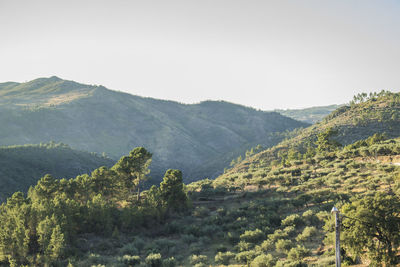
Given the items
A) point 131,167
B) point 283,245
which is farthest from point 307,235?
point 131,167

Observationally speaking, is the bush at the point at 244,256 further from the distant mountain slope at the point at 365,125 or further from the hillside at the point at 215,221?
the distant mountain slope at the point at 365,125

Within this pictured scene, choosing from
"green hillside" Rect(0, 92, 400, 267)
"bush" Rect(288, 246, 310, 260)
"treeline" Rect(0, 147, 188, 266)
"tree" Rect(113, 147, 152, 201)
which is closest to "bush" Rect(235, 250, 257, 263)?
"green hillside" Rect(0, 92, 400, 267)

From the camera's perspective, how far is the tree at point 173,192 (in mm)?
46906

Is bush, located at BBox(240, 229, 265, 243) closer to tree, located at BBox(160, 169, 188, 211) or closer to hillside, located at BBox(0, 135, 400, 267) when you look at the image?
hillside, located at BBox(0, 135, 400, 267)

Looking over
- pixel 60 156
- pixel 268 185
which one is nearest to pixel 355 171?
pixel 268 185

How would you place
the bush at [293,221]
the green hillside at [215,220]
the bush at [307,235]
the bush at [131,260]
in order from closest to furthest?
1. the green hillside at [215,220]
2. the bush at [131,260]
3. the bush at [307,235]
4. the bush at [293,221]

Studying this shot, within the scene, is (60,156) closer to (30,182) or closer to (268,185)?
(30,182)

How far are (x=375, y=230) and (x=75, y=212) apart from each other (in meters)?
33.5

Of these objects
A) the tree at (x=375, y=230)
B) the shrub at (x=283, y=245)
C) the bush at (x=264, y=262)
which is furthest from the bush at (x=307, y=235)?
the tree at (x=375, y=230)

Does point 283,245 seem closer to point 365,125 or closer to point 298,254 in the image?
point 298,254

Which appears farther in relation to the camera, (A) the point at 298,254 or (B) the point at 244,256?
(B) the point at 244,256

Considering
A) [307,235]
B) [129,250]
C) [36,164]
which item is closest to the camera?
[307,235]

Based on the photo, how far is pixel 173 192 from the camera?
4728 cm

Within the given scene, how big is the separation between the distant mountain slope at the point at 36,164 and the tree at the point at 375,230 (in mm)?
100212
